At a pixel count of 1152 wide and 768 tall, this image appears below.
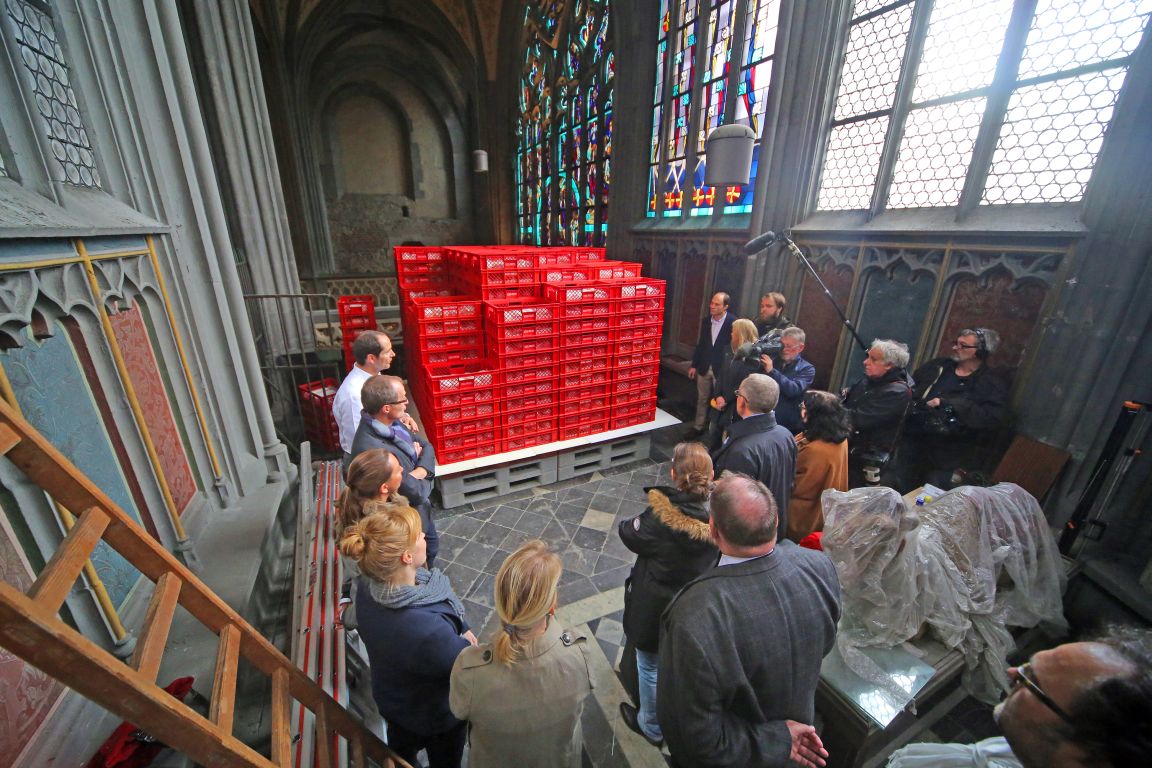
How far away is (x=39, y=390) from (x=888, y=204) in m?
6.30

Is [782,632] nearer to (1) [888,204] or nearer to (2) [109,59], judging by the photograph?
(2) [109,59]

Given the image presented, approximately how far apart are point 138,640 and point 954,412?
4.54 meters

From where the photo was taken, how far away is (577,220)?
10.2 meters

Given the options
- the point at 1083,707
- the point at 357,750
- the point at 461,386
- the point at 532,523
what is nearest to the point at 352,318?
the point at 461,386

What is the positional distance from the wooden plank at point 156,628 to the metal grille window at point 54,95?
2.18 metres

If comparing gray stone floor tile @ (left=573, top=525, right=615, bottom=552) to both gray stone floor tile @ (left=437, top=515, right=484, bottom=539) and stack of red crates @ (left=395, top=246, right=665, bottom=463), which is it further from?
stack of red crates @ (left=395, top=246, right=665, bottom=463)

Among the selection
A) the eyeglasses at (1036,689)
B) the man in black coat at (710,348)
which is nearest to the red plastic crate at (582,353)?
the man in black coat at (710,348)

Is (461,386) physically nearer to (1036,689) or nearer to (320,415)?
(320,415)

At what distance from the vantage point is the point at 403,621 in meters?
1.55

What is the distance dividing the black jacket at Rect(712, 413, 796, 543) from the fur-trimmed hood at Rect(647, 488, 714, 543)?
0.62 metres

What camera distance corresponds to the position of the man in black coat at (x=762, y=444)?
8.07 ft

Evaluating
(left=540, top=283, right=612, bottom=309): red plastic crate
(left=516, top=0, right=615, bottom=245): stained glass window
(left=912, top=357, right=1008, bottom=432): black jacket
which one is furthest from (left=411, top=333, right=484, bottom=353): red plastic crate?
(left=516, top=0, right=615, bottom=245): stained glass window

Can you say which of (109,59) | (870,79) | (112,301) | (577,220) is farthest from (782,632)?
A: (577,220)

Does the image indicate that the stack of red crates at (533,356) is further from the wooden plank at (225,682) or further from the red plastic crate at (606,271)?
the wooden plank at (225,682)
